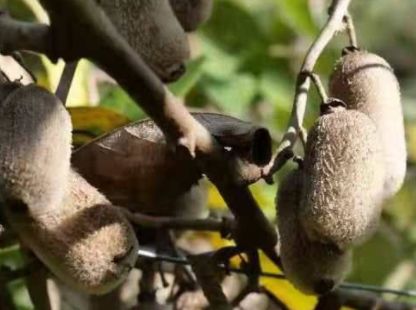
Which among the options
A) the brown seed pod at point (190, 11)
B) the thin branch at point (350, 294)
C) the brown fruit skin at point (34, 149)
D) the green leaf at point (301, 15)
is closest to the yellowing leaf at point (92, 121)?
the thin branch at point (350, 294)

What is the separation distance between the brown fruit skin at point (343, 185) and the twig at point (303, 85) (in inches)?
0.8

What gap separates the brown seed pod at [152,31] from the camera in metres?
0.69

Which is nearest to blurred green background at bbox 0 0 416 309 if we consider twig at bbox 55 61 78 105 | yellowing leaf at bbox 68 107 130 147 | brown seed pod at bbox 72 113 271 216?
yellowing leaf at bbox 68 107 130 147

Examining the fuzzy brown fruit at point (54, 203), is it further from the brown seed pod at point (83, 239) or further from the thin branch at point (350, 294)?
the thin branch at point (350, 294)

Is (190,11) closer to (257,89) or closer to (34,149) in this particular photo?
(34,149)

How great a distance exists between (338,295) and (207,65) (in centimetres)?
48

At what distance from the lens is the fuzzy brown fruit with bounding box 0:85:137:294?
0.62m

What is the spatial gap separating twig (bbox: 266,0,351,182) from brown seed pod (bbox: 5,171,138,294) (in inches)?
3.9

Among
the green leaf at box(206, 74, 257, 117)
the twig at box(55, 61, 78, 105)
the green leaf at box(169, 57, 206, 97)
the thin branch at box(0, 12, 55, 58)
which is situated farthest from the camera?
the green leaf at box(206, 74, 257, 117)

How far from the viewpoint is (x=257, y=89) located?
1385 mm

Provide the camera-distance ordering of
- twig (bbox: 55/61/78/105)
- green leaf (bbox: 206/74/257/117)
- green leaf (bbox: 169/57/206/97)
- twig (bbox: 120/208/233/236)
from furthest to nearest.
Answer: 1. green leaf (bbox: 206/74/257/117)
2. green leaf (bbox: 169/57/206/97)
3. twig (bbox: 120/208/233/236)
4. twig (bbox: 55/61/78/105)

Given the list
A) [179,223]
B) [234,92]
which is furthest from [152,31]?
[234,92]

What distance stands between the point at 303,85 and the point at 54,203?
0.23 meters

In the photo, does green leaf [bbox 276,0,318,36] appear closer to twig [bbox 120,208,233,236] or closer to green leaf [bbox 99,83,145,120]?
green leaf [bbox 99,83,145,120]
